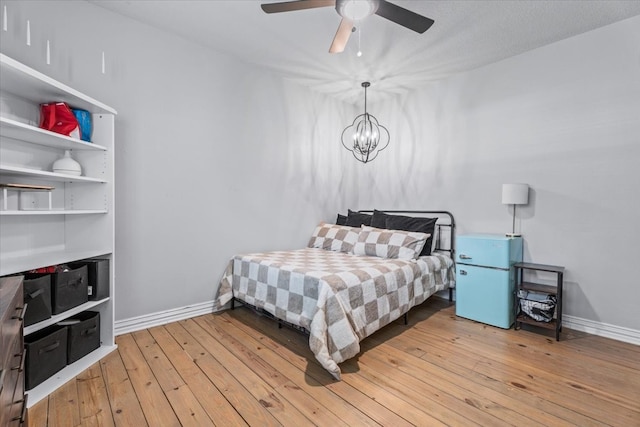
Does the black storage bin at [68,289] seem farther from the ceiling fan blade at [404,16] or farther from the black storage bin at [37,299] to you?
the ceiling fan blade at [404,16]

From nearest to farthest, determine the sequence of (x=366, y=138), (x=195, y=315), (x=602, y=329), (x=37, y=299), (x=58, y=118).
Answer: (x=37, y=299) < (x=58, y=118) < (x=602, y=329) < (x=195, y=315) < (x=366, y=138)

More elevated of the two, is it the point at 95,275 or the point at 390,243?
the point at 390,243

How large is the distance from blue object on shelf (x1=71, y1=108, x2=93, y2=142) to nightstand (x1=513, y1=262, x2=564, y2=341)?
373cm

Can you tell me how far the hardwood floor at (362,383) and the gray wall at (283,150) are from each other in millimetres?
613

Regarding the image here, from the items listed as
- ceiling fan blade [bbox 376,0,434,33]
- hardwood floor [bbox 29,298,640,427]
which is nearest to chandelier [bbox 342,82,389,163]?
ceiling fan blade [bbox 376,0,434,33]

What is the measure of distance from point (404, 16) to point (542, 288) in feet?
8.41

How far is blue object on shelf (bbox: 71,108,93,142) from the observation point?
2059 mm

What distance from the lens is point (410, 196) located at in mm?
3834

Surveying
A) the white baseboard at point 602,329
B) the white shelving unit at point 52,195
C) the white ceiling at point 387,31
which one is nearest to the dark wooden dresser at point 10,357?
the white shelving unit at point 52,195

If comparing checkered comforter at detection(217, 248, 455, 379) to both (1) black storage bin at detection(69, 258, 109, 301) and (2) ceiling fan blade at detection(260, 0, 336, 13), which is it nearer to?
(1) black storage bin at detection(69, 258, 109, 301)

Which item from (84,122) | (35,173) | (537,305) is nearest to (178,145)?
(84,122)

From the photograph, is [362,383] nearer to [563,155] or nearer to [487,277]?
[487,277]

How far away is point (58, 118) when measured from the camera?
6.39 ft

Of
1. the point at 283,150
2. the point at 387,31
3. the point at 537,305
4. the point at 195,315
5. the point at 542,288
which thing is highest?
the point at 387,31
